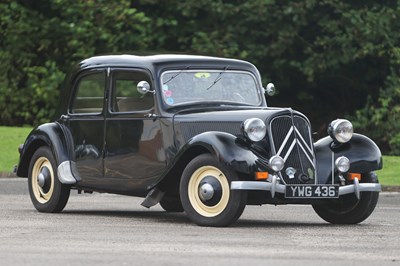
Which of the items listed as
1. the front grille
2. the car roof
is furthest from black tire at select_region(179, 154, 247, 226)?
the car roof

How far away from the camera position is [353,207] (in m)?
14.1

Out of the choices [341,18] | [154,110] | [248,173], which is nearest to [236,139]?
[248,173]

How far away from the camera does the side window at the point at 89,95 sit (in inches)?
599

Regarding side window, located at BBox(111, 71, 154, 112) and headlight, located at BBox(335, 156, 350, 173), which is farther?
side window, located at BBox(111, 71, 154, 112)

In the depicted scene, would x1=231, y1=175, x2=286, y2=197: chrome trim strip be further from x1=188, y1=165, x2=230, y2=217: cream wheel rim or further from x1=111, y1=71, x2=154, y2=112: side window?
x1=111, y1=71, x2=154, y2=112: side window

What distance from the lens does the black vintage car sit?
1314cm

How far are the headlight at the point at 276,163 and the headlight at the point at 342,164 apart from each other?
2.84 ft

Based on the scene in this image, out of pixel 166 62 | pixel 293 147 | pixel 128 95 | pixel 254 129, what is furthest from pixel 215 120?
pixel 128 95

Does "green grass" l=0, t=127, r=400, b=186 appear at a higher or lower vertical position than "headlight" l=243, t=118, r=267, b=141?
lower

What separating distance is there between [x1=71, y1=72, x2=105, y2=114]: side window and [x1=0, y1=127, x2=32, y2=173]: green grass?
29.5 feet

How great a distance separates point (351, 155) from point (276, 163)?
47.9 inches

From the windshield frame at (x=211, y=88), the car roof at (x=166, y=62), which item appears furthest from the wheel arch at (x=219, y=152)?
the car roof at (x=166, y=62)

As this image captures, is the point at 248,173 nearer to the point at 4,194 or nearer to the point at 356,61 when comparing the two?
the point at 4,194

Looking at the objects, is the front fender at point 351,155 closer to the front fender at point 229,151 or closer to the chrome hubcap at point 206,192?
the front fender at point 229,151
